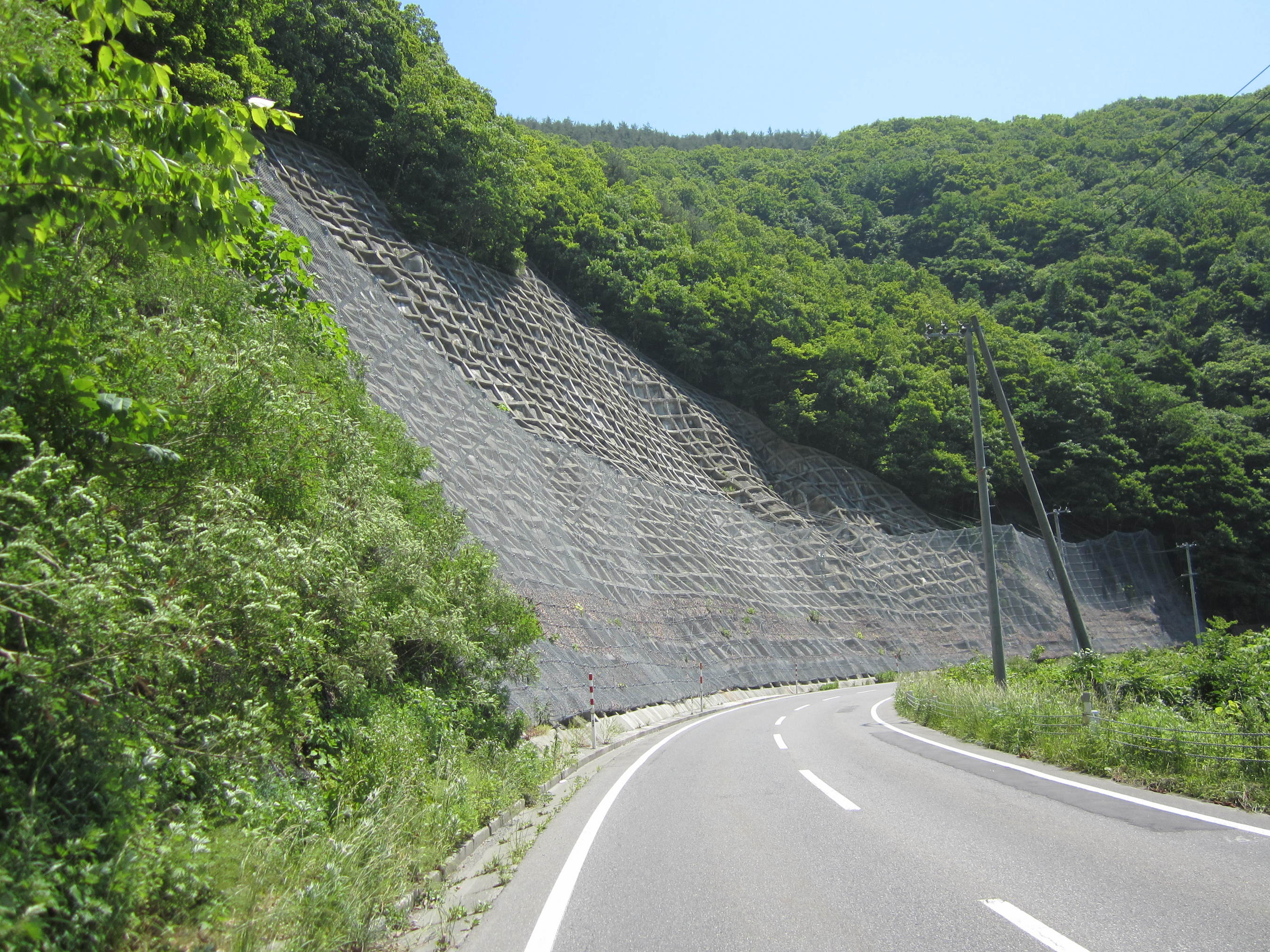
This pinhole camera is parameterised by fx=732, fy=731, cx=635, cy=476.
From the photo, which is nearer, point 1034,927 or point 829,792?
point 1034,927

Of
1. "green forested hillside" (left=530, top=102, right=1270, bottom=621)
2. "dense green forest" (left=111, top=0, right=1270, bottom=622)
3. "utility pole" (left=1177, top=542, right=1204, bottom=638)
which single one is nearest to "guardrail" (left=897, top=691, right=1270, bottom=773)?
"dense green forest" (left=111, top=0, right=1270, bottom=622)

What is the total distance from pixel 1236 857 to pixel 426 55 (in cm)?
A: 4457

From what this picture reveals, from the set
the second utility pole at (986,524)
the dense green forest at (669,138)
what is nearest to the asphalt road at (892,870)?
the second utility pole at (986,524)

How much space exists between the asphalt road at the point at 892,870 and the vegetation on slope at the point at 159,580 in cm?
135

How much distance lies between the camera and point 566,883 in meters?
5.32

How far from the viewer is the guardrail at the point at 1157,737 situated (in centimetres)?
686

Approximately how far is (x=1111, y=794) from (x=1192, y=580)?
4754 cm

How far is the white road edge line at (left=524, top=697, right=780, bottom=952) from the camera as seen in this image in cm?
424

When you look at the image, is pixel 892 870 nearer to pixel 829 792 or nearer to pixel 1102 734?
pixel 829 792

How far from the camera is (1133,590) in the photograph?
45562 mm

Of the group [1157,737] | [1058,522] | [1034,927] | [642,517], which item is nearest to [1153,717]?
[1157,737]

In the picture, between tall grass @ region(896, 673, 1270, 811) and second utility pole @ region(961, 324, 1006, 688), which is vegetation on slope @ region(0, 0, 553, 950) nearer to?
tall grass @ region(896, 673, 1270, 811)

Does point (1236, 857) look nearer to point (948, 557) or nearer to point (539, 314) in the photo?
point (539, 314)

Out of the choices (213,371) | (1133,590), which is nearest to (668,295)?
(1133,590)
